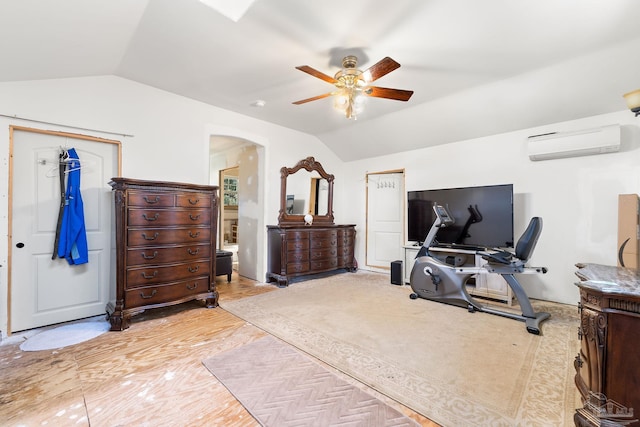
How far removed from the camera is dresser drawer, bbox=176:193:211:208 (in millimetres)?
3096

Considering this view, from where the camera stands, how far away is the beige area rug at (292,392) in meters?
1.53

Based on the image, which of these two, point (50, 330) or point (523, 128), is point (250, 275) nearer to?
point (50, 330)

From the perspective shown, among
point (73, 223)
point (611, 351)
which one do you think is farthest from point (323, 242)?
point (611, 351)

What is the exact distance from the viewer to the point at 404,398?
1.69 m

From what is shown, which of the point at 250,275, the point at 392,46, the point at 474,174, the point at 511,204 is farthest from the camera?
the point at 250,275

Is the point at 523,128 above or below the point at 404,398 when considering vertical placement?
above

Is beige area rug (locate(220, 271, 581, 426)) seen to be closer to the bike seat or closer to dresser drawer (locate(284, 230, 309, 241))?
the bike seat

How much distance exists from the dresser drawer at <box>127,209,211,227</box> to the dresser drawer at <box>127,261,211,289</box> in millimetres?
478

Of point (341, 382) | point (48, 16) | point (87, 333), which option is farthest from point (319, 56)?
point (87, 333)

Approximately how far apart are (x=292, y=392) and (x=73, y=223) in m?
2.82

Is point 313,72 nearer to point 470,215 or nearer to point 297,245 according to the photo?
point 297,245

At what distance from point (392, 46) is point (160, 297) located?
11.5 ft

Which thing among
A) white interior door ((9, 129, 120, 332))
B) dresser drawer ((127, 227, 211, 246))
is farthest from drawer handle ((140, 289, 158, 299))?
white interior door ((9, 129, 120, 332))

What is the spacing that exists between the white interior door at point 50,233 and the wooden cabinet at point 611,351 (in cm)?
424
